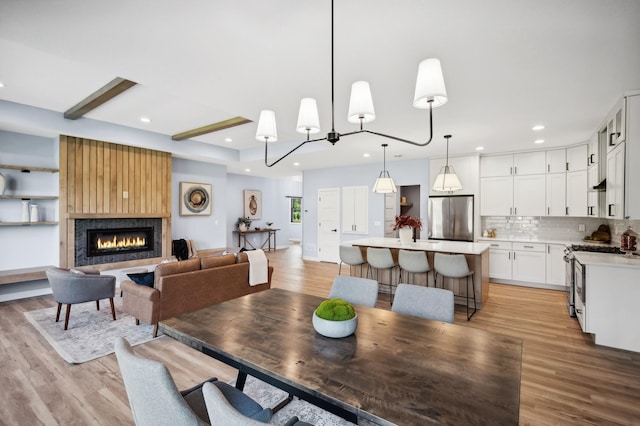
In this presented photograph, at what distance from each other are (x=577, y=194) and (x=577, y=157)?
67 centimetres

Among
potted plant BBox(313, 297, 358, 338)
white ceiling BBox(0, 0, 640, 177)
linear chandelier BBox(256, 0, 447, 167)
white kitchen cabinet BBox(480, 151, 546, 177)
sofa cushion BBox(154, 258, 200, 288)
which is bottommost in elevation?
sofa cushion BBox(154, 258, 200, 288)

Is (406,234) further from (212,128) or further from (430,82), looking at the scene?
(212,128)

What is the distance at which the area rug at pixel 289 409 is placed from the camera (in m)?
2.03

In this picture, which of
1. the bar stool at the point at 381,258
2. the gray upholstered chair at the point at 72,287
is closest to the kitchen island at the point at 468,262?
the bar stool at the point at 381,258

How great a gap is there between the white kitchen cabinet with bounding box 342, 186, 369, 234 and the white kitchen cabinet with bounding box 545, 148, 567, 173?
370 cm

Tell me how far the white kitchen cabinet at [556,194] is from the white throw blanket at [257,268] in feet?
17.4

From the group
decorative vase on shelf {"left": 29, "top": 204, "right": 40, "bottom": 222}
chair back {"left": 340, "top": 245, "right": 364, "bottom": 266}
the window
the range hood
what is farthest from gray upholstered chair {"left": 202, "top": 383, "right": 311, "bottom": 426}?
the window

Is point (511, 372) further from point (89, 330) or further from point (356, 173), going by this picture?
point (356, 173)

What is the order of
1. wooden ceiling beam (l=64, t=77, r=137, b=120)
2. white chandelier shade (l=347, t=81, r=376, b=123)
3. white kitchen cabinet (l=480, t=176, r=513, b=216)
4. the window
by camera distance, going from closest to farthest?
white chandelier shade (l=347, t=81, r=376, b=123), wooden ceiling beam (l=64, t=77, r=137, b=120), white kitchen cabinet (l=480, t=176, r=513, b=216), the window

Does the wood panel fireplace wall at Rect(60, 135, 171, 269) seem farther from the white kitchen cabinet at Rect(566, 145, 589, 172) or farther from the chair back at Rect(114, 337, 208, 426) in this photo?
the white kitchen cabinet at Rect(566, 145, 589, 172)

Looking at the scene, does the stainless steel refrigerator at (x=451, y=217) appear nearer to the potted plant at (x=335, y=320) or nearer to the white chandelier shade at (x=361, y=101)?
the white chandelier shade at (x=361, y=101)

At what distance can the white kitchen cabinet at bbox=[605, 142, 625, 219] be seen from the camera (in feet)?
10.9

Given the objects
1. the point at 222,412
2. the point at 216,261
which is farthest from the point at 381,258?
the point at 222,412

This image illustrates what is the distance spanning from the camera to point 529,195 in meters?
5.81
